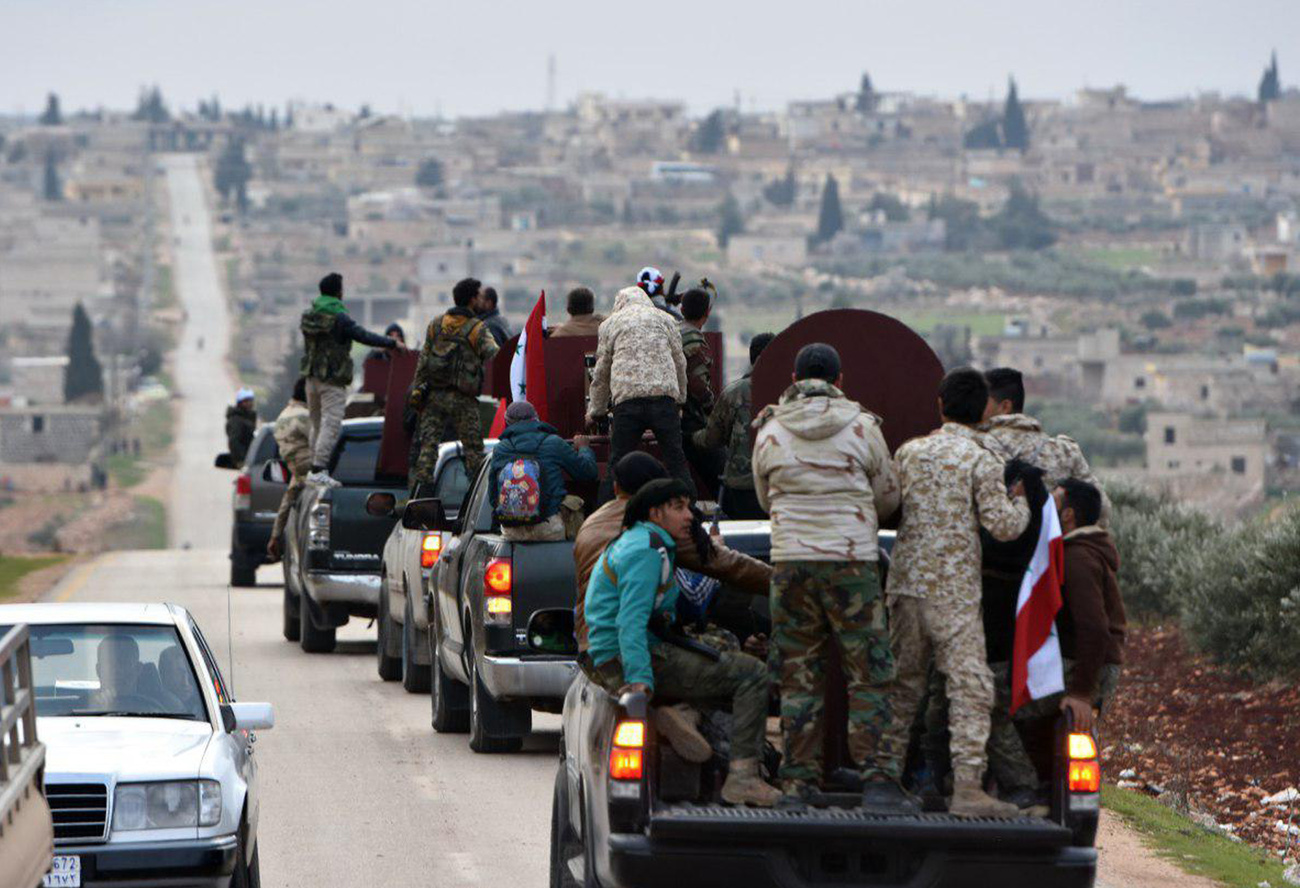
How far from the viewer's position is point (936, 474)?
924cm

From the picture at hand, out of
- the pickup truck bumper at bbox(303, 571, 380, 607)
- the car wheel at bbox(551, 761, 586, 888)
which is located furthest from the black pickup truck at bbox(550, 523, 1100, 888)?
the pickup truck bumper at bbox(303, 571, 380, 607)

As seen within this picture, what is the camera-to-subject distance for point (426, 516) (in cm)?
1579

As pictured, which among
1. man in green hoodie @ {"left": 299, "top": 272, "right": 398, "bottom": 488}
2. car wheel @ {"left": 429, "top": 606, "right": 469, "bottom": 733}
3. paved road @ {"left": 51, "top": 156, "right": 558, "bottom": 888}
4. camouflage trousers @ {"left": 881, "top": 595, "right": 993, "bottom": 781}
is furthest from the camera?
man in green hoodie @ {"left": 299, "top": 272, "right": 398, "bottom": 488}

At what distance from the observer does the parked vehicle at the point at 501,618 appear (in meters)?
14.2

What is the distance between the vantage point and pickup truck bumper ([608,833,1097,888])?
8.62m

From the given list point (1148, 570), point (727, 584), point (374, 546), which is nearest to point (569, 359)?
point (374, 546)

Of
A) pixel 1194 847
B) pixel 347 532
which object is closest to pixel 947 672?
pixel 1194 847

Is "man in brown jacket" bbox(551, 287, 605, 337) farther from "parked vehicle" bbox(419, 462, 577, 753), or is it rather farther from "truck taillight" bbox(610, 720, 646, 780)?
"truck taillight" bbox(610, 720, 646, 780)

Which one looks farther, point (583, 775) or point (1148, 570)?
point (1148, 570)

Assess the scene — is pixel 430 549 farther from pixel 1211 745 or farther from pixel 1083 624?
pixel 1083 624

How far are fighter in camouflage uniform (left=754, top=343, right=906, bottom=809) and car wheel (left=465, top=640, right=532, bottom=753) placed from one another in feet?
18.6

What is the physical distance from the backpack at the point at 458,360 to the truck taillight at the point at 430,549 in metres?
1.71

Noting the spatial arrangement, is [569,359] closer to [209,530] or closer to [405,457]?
[405,457]

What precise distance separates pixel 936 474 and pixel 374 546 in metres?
11.9
